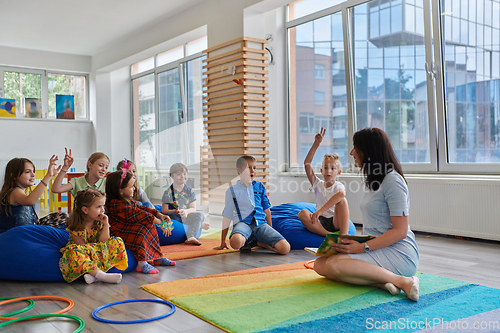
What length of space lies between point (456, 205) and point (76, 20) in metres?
6.16

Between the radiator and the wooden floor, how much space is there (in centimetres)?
15

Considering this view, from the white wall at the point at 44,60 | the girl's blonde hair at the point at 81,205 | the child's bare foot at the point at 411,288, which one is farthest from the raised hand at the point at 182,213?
the white wall at the point at 44,60

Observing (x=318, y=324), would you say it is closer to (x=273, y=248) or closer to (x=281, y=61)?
(x=273, y=248)

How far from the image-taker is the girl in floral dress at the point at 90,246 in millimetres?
2654

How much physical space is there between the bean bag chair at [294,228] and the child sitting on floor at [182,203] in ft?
2.48

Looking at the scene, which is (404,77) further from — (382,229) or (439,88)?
(382,229)

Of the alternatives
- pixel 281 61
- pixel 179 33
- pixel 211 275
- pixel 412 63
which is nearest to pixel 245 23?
pixel 281 61

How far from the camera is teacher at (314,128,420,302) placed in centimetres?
226

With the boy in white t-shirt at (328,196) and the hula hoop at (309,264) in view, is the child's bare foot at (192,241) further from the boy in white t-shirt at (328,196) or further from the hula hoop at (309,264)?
the hula hoop at (309,264)

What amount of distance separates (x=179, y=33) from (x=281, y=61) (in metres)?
1.73

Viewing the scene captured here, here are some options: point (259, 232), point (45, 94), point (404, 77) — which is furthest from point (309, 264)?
point (45, 94)

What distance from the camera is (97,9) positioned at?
21.3ft

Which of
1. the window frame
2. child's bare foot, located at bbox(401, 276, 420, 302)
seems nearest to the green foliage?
the window frame

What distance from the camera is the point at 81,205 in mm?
2721
